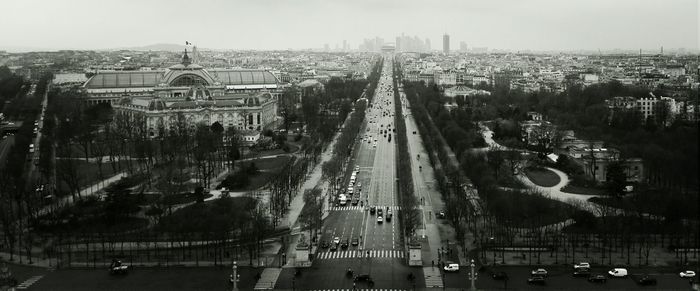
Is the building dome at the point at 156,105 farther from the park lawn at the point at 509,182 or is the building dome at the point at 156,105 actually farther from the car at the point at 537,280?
the car at the point at 537,280

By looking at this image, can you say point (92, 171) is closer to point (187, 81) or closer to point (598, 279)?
point (598, 279)

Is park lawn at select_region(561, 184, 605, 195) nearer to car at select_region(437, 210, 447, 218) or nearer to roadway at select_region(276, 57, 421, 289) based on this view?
car at select_region(437, 210, 447, 218)

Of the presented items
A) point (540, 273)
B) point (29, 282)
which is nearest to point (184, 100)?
point (29, 282)

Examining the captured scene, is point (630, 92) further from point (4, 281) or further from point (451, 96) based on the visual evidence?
point (4, 281)

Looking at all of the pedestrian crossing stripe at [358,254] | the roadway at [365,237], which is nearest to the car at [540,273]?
the roadway at [365,237]

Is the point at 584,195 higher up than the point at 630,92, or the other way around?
Answer: the point at 630,92

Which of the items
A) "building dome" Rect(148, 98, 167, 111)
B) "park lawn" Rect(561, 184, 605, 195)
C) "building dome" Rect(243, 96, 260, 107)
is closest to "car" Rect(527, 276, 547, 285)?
"park lawn" Rect(561, 184, 605, 195)

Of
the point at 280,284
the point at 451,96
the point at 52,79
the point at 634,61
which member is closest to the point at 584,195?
the point at 280,284
